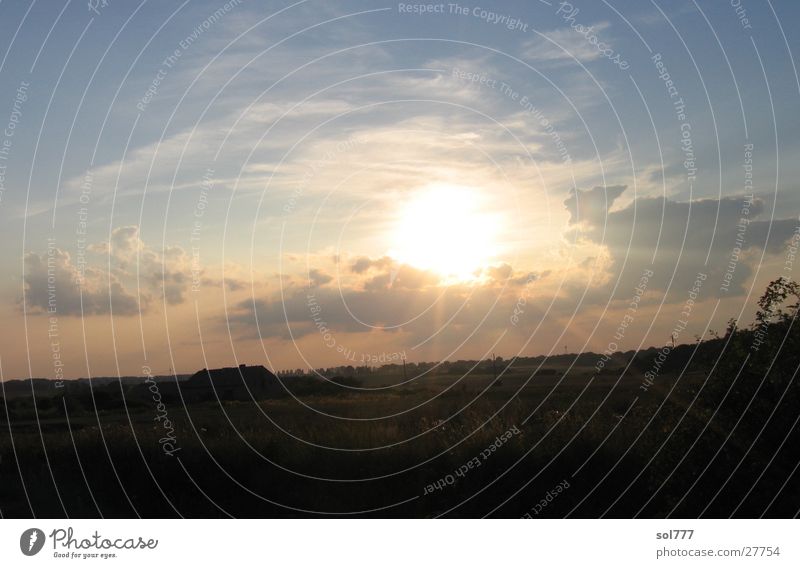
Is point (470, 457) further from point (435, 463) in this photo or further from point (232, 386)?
point (232, 386)

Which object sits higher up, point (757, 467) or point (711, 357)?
point (711, 357)

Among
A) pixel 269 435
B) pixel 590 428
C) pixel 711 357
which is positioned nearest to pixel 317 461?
pixel 269 435

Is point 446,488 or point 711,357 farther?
point 446,488

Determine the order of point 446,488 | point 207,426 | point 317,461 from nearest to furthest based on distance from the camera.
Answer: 1. point 446,488
2. point 317,461
3. point 207,426

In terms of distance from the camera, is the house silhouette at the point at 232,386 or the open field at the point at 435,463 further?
the house silhouette at the point at 232,386

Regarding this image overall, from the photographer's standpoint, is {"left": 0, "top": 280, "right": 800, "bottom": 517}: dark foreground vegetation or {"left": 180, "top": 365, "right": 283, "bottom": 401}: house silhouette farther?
{"left": 180, "top": 365, "right": 283, "bottom": 401}: house silhouette

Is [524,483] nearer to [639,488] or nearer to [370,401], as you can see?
[639,488]

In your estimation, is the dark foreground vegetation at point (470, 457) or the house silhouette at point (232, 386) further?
the house silhouette at point (232, 386)

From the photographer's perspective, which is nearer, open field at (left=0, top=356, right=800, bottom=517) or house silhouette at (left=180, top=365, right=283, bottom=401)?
open field at (left=0, top=356, right=800, bottom=517)
